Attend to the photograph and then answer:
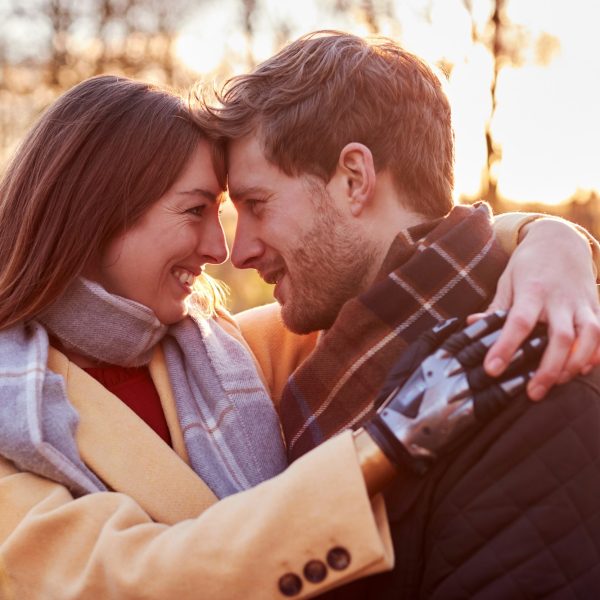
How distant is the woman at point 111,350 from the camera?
233 centimetres

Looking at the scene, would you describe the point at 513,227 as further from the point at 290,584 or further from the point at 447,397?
the point at 290,584

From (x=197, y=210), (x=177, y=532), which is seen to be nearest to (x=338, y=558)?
(x=177, y=532)

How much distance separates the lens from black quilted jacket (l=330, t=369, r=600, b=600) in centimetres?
205

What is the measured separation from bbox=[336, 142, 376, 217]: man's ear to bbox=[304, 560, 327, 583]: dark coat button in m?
1.16

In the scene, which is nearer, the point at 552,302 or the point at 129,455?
the point at 552,302

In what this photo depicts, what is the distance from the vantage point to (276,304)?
340 centimetres

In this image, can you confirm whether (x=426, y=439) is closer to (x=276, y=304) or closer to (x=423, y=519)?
(x=423, y=519)

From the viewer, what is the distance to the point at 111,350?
2.81 m

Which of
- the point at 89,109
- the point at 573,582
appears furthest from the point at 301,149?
the point at 573,582

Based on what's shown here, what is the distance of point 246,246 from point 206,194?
0.74 feet

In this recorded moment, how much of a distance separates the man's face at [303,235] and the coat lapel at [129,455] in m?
0.56

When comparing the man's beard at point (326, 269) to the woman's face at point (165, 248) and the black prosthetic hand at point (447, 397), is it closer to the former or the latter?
the woman's face at point (165, 248)

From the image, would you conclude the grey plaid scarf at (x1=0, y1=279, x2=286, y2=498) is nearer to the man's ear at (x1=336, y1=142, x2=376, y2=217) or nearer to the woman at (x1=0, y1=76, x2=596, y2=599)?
the woman at (x1=0, y1=76, x2=596, y2=599)

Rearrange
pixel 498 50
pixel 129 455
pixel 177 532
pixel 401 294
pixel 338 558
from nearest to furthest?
pixel 338 558, pixel 177 532, pixel 401 294, pixel 129 455, pixel 498 50
